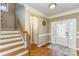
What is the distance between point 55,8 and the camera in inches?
41.5

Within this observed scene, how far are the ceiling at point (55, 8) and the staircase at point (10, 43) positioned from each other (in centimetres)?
44

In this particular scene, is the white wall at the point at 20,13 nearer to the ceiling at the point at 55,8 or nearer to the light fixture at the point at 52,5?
the ceiling at the point at 55,8

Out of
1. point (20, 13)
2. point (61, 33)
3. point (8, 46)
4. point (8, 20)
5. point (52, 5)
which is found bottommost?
point (8, 46)

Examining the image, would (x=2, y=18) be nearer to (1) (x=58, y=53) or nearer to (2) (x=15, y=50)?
(2) (x=15, y=50)

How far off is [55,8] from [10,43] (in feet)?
2.53

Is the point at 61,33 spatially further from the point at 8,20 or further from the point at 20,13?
the point at 8,20

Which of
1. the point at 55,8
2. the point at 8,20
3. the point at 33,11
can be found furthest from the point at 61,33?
the point at 8,20

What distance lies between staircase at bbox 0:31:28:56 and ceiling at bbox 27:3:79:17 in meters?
0.44

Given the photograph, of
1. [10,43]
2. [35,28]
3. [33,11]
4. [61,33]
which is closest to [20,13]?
[33,11]

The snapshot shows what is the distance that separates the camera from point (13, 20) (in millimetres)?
946

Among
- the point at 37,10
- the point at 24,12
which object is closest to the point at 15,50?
the point at 24,12

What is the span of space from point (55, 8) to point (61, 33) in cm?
38

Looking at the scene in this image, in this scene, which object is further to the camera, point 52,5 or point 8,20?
point 52,5

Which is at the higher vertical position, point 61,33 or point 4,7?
point 4,7
